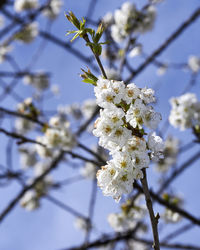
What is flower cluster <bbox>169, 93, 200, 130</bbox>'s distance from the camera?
295 centimetres

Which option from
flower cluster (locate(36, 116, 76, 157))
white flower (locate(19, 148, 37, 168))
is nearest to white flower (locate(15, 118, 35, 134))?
white flower (locate(19, 148, 37, 168))

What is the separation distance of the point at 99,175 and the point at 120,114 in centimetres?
31

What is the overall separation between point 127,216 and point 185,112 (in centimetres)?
171

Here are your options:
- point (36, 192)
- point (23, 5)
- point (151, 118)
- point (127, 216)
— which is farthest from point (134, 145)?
point (23, 5)

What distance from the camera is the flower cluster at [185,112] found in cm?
295

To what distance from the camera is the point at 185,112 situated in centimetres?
301

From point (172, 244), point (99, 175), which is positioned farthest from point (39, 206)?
point (99, 175)

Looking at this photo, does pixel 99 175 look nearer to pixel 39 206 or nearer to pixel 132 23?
pixel 132 23

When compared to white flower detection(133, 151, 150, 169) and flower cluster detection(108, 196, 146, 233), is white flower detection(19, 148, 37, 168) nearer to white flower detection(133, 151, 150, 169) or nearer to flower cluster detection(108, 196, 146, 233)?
flower cluster detection(108, 196, 146, 233)

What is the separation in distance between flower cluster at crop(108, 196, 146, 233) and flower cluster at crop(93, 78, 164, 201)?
2.40 metres

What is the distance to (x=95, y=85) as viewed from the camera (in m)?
1.24

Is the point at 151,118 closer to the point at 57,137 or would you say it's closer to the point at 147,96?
the point at 147,96

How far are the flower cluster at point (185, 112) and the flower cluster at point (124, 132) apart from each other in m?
1.85

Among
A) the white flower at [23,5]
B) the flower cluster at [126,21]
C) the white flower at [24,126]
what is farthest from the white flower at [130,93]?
the white flower at [24,126]
